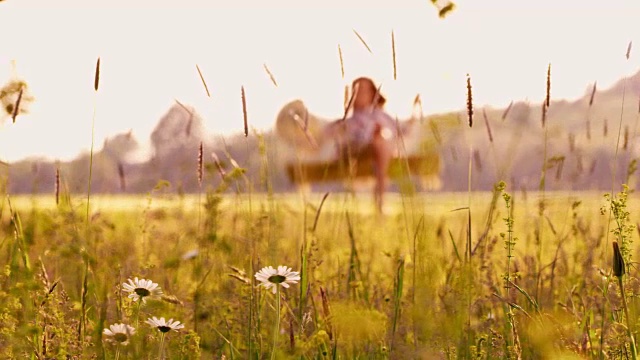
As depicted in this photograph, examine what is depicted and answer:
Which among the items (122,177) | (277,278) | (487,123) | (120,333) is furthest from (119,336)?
(487,123)

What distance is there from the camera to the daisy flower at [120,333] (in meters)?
1.64

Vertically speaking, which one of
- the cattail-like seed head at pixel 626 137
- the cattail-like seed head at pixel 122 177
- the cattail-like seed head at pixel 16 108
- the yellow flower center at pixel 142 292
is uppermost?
the cattail-like seed head at pixel 16 108

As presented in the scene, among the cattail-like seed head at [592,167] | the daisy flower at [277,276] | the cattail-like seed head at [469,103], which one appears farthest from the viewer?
the cattail-like seed head at [592,167]

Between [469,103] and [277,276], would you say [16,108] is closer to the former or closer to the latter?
[277,276]

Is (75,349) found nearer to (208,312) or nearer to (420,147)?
(208,312)

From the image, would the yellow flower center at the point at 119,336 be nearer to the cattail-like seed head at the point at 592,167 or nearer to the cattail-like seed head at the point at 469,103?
the cattail-like seed head at the point at 469,103

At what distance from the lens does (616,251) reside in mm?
1215

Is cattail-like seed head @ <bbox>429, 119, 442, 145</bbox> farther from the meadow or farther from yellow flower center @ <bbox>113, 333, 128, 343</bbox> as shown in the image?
yellow flower center @ <bbox>113, 333, 128, 343</bbox>

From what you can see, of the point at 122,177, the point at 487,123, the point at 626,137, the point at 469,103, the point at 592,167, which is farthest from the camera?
the point at 592,167

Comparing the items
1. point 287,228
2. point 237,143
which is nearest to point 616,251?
point 237,143

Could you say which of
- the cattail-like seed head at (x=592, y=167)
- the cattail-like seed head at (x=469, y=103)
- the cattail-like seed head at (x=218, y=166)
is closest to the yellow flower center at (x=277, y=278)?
the cattail-like seed head at (x=469, y=103)

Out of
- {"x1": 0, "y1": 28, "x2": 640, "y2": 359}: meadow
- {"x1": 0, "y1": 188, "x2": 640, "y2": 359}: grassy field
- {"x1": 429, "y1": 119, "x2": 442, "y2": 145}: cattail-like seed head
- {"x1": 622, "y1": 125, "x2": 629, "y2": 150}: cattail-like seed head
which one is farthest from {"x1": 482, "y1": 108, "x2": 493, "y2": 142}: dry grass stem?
{"x1": 622, "y1": 125, "x2": 629, "y2": 150}: cattail-like seed head

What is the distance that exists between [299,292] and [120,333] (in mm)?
907

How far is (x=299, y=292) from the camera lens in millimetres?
2479
